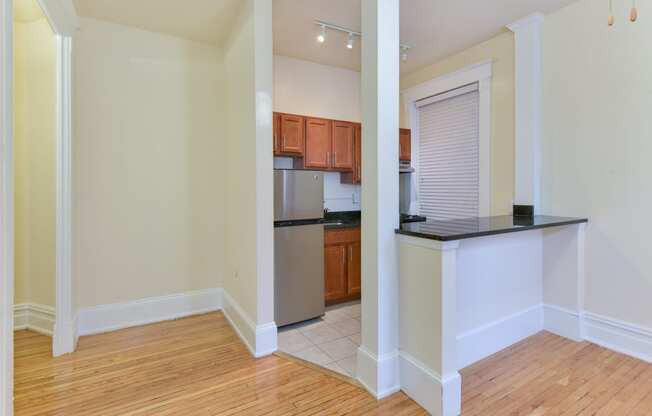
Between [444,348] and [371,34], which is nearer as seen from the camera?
[444,348]

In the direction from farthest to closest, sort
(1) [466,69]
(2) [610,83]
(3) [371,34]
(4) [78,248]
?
(1) [466,69], (4) [78,248], (2) [610,83], (3) [371,34]

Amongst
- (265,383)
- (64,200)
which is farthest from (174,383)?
(64,200)

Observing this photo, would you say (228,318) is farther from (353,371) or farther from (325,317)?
(353,371)

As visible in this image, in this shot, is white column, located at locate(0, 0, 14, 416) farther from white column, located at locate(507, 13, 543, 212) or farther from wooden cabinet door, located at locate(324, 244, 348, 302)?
white column, located at locate(507, 13, 543, 212)

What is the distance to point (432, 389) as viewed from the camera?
1.82m

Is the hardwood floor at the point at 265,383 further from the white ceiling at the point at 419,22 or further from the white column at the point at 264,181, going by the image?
the white ceiling at the point at 419,22

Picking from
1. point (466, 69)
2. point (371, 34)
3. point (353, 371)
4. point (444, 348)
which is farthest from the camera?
point (466, 69)

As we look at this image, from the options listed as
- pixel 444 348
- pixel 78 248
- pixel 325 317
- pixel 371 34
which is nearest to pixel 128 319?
pixel 78 248

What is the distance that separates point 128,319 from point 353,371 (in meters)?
2.23

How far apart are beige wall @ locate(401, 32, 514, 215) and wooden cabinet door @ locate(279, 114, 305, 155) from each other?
6.63ft

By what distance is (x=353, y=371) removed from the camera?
2.23 meters

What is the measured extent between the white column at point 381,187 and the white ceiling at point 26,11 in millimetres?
2850

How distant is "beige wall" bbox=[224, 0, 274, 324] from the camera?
2.47m

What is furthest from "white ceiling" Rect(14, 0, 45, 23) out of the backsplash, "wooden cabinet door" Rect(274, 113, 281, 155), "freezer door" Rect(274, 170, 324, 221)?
the backsplash
